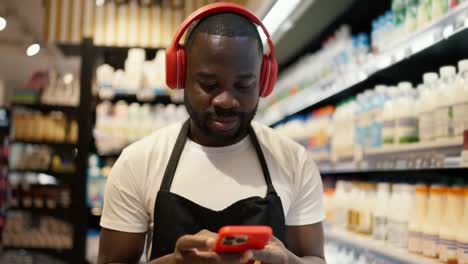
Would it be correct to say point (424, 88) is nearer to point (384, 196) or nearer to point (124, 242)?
point (384, 196)

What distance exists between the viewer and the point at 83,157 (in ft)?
16.9

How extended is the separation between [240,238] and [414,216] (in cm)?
151

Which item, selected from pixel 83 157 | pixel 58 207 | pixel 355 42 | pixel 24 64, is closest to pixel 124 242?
pixel 355 42

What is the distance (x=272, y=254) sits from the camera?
1265 mm

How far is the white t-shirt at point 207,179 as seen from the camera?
150 centimetres

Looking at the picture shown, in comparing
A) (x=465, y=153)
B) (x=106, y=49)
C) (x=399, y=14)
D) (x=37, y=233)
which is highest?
(x=106, y=49)

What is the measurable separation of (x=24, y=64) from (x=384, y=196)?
10872mm

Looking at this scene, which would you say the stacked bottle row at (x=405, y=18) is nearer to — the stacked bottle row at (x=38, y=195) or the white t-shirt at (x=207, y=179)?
the white t-shirt at (x=207, y=179)

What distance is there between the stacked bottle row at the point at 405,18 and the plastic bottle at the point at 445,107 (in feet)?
0.88

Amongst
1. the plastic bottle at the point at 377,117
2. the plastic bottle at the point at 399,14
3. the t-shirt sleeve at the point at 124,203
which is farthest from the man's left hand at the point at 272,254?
the plastic bottle at the point at 399,14

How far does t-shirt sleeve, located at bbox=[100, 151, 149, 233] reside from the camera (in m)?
1.49

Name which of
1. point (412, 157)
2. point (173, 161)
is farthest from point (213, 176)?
point (412, 157)

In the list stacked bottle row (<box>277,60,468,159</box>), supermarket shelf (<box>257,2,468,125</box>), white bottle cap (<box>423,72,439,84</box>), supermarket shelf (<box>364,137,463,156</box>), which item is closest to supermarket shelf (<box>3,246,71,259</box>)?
supermarket shelf (<box>257,2,468,125</box>)

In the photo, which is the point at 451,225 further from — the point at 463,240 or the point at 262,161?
the point at 262,161
